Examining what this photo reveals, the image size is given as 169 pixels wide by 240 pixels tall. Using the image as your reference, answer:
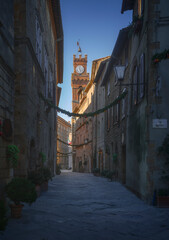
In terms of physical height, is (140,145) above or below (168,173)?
above

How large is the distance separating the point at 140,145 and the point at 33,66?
5143 millimetres

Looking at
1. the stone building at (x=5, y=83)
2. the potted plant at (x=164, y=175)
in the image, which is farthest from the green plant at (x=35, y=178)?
the potted plant at (x=164, y=175)

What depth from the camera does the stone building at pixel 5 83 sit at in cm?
675

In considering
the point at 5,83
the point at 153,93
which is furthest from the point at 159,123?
the point at 5,83

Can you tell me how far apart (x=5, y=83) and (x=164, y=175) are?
5288mm

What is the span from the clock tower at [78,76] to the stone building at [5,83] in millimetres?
51680

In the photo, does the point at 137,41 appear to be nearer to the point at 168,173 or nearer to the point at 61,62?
the point at 168,173

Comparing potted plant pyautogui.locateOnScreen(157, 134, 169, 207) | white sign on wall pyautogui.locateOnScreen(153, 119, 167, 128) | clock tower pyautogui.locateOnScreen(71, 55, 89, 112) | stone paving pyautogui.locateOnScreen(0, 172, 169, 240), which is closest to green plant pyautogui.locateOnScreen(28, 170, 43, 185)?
stone paving pyautogui.locateOnScreen(0, 172, 169, 240)

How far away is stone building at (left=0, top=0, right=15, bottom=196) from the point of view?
6.75 m

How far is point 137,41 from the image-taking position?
36.5 ft

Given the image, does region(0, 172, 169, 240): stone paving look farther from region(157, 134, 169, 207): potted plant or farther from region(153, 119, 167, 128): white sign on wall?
region(153, 119, 167, 128): white sign on wall

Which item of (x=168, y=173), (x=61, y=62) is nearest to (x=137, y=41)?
(x=168, y=173)

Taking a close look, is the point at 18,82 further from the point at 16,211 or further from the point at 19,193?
the point at 16,211

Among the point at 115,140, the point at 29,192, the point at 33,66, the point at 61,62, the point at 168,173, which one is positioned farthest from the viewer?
the point at 61,62
